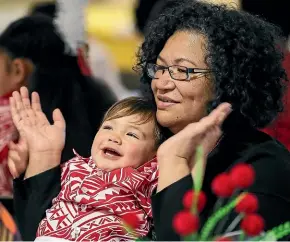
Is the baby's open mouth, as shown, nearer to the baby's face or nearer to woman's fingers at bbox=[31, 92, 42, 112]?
the baby's face

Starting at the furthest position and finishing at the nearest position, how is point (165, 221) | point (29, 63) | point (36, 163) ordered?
point (29, 63)
point (36, 163)
point (165, 221)

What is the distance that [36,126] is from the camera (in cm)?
327

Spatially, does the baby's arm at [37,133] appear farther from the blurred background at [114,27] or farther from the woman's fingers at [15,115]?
the blurred background at [114,27]

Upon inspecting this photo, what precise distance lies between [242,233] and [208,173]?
664 millimetres

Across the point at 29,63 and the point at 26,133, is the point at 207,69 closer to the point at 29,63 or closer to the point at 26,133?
the point at 26,133

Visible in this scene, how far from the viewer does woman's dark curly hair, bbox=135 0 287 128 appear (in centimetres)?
290

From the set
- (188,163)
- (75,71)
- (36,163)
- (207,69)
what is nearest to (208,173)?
(188,163)

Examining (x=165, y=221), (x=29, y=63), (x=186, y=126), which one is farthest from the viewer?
(x=29, y=63)

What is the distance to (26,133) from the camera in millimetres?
3248

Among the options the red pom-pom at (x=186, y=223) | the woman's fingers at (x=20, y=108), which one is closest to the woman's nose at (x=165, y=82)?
the woman's fingers at (x=20, y=108)

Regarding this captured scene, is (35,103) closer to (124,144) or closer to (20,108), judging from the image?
(20,108)

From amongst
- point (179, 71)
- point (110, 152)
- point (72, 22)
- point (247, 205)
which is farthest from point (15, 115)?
point (247, 205)

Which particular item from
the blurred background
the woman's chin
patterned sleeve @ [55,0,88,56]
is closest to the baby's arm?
the woman's chin

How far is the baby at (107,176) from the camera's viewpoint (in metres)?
2.89
